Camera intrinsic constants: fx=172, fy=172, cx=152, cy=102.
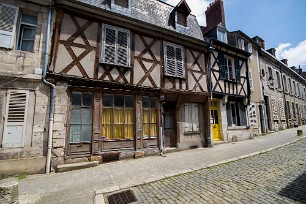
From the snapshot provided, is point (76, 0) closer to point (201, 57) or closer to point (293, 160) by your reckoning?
point (201, 57)

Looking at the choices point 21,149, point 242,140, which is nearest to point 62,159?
point 21,149

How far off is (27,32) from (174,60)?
5917 mm

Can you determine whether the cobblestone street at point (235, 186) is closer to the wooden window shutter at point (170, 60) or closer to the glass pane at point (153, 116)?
the glass pane at point (153, 116)

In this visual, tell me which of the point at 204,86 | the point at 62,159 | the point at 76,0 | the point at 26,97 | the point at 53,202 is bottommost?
the point at 53,202

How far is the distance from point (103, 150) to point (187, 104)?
4.61m

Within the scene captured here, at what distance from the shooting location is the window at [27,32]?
575cm

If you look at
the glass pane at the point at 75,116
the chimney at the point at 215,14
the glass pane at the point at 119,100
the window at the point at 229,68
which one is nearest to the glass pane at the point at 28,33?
the glass pane at the point at 75,116

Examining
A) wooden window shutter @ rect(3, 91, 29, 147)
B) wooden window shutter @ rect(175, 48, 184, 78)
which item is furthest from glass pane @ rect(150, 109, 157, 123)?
wooden window shutter @ rect(3, 91, 29, 147)

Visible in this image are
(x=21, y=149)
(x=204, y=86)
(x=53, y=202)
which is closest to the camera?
(x=53, y=202)

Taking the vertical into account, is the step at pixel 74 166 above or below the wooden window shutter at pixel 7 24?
below

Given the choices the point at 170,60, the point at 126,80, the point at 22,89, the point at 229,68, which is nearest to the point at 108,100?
the point at 126,80

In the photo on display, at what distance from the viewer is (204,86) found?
9.26 meters

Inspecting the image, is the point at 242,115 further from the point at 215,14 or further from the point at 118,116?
the point at 118,116

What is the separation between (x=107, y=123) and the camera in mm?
6555
